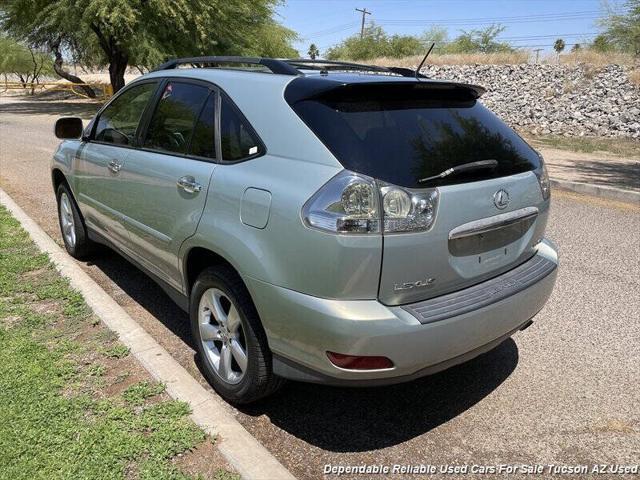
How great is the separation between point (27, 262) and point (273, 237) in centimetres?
349

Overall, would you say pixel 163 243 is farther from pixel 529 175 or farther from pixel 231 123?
pixel 529 175

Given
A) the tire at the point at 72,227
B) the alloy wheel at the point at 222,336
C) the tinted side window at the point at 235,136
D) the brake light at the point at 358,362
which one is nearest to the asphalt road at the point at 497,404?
the alloy wheel at the point at 222,336


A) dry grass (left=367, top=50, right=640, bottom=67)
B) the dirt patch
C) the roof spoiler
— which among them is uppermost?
the roof spoiler

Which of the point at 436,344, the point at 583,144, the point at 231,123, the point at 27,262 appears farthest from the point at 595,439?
the point at 583,144

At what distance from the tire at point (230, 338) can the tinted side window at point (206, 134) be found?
0.67 m

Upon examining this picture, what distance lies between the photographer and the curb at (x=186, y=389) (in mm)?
2459

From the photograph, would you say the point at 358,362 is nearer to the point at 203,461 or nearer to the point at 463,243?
the point at 463,243

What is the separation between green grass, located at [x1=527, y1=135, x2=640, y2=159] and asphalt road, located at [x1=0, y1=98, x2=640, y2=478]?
37.6ft

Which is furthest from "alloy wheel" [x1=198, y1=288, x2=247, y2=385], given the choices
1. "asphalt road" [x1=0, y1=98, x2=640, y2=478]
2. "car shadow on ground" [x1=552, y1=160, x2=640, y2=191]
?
"car shadow on ground" [x1=552, y1=160, x2=640, y2=191]

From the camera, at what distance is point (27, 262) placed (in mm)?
4973

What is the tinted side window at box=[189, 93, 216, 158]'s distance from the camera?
3.07 meters

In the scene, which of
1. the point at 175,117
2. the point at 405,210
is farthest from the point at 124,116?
the point at 405,210

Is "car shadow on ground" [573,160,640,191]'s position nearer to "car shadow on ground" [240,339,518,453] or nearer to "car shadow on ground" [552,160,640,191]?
"car shadow on ground" [552,160,640,191]

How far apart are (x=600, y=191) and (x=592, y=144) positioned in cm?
822
